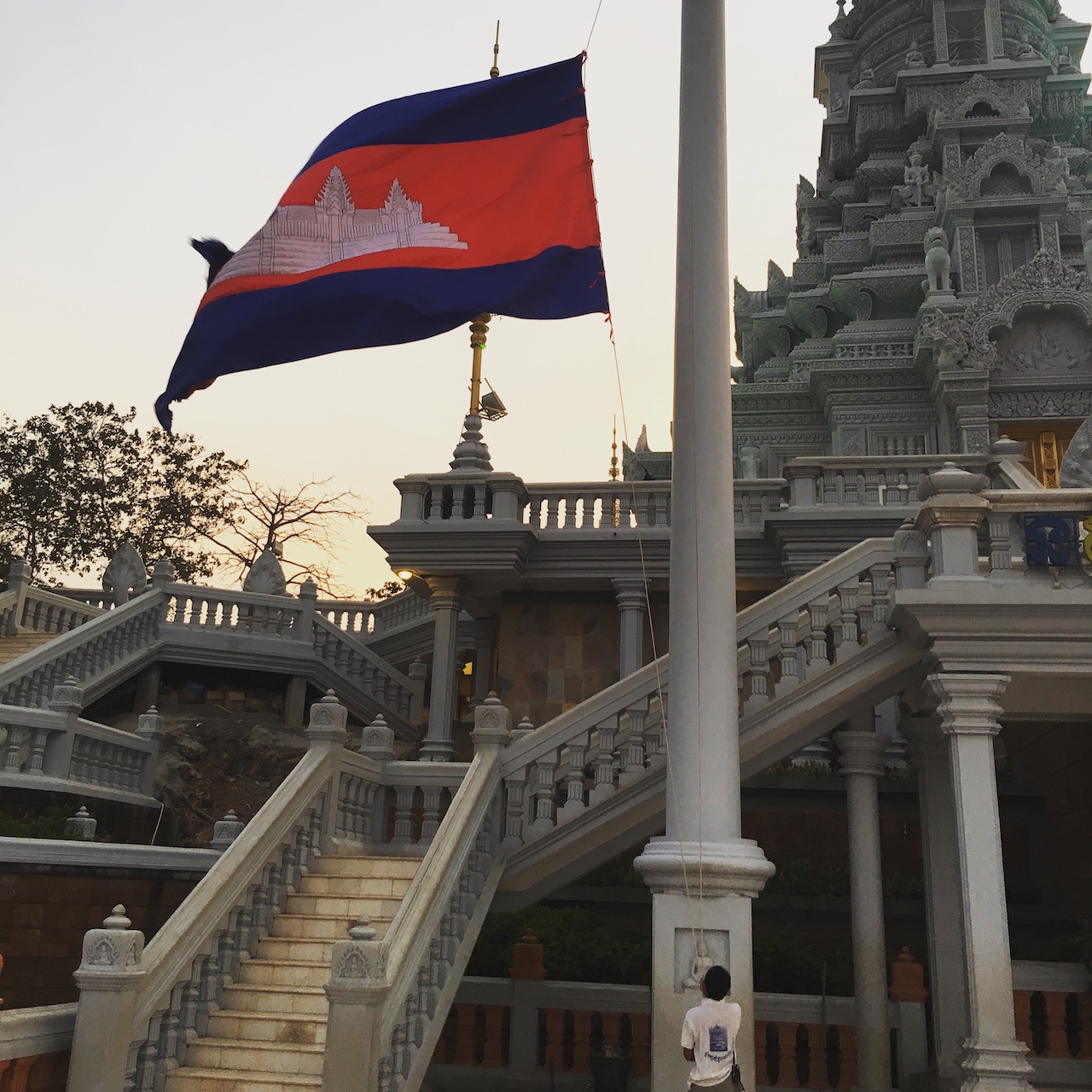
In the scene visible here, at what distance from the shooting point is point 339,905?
10.3 metres

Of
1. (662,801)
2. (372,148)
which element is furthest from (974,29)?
(662,801)

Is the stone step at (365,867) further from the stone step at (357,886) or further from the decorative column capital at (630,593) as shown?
the decorative column capital at (630,593)

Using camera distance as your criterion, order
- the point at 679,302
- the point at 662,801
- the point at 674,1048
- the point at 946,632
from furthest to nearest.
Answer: the point at 662,801, the point at 946,632, the point at 679,302, the point at 674,1048

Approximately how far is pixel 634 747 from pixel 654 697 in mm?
636

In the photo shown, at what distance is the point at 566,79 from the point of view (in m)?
11.3

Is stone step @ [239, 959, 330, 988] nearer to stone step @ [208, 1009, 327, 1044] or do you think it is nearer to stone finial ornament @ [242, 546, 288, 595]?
stone step @ [208, 1009, 327, 1044]

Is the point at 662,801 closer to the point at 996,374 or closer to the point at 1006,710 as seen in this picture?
the point at 1006,710

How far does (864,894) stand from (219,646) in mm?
15367

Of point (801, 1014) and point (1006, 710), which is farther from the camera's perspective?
point (1006, 710)

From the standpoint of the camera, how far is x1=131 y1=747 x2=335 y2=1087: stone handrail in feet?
27.6

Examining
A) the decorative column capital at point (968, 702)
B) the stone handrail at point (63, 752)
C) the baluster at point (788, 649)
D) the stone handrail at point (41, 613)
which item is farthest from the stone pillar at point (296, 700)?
the decorative column capital at point (968, 702)

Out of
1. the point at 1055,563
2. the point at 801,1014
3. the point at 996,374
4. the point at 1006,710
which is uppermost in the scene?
the point at 996,374

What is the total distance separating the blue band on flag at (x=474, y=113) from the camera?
446 inches

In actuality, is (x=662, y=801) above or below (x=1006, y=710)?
below
